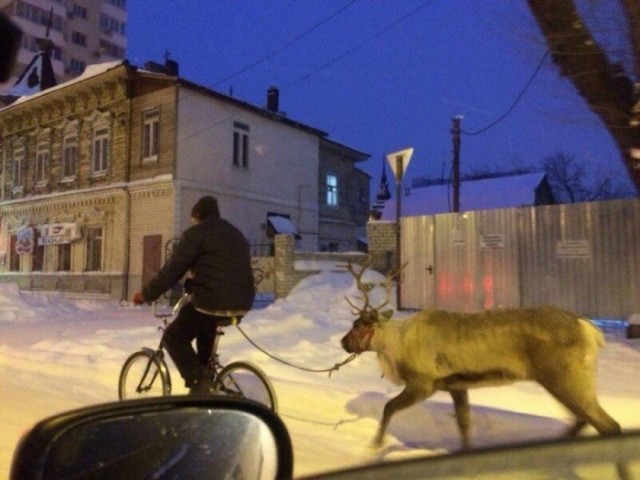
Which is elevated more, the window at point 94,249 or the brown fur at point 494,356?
the window at point 94,249

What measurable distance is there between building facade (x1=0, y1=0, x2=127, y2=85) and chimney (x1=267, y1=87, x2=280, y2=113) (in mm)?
47513

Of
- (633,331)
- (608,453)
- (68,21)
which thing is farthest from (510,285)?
(68,21)

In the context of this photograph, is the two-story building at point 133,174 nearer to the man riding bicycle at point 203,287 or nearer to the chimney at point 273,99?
the chimney at point 273,99

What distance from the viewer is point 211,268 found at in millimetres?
5762

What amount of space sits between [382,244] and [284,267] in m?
3.71

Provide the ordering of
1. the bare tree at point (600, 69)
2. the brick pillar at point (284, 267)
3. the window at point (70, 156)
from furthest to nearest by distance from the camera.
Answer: the window at point (70, 156) → the brick pillar at point (284, 267) → the bare tree at point (600, 69)

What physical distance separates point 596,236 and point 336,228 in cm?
2022

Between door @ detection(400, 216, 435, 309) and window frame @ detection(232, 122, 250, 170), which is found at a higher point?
window frame @ detection(232, 122, 250, 170)

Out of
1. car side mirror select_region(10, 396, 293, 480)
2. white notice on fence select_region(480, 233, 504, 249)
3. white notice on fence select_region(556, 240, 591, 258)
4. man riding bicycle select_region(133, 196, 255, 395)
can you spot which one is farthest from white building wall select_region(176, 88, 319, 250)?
car side mirror select_region(10, 396, 293, 480)

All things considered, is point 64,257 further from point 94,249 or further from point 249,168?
point 249,168

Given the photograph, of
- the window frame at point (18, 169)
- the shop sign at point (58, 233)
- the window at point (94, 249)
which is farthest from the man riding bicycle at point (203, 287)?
the window frame at point (18, 169)

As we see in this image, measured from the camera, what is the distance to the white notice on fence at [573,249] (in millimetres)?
13141

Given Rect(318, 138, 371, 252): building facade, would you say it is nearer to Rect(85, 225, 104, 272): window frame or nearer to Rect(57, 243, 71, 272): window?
Rect(85, 225, 104, 272): window frame

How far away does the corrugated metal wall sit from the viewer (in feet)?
41.8
